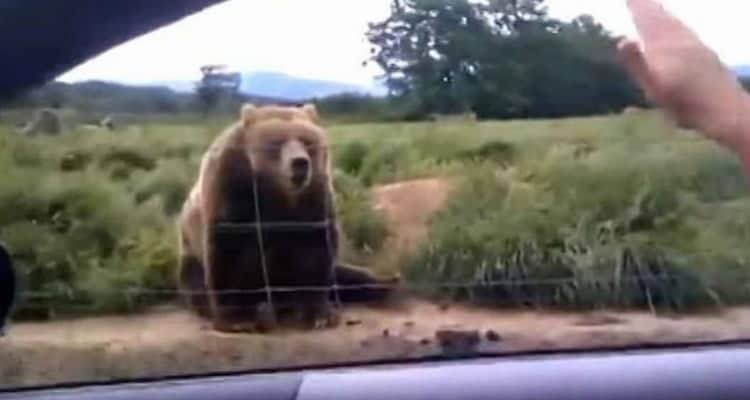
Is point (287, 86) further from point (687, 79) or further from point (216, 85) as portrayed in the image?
point (687, 79)

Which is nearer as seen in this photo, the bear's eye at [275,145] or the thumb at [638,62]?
the thumb at [638,62]

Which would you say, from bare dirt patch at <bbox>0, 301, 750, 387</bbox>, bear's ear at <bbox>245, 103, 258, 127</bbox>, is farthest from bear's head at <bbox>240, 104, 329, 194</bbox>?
bare dirt patch at <bbox>0, 301, 750, 387</bbox>

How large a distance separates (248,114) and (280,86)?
63 millimetres

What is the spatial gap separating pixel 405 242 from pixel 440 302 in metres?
0.11

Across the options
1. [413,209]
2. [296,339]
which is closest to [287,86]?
[413,209]

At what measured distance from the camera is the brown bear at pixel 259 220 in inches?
94.5

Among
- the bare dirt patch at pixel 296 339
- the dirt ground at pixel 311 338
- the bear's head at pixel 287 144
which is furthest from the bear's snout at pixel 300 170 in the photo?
the bare dirt patch at pixel 296 339

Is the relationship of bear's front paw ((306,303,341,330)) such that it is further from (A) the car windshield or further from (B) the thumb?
(B) the thumb

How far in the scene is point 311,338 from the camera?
248cm

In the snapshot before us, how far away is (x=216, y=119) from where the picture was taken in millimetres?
2402

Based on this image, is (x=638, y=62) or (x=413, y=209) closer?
(x=638, y=62)

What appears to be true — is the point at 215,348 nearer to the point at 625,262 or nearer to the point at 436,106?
the point at 436,106

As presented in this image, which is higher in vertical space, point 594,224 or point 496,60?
point 496,60

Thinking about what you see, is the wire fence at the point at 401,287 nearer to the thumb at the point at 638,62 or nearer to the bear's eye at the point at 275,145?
the bear's eye at the point at 275,145
